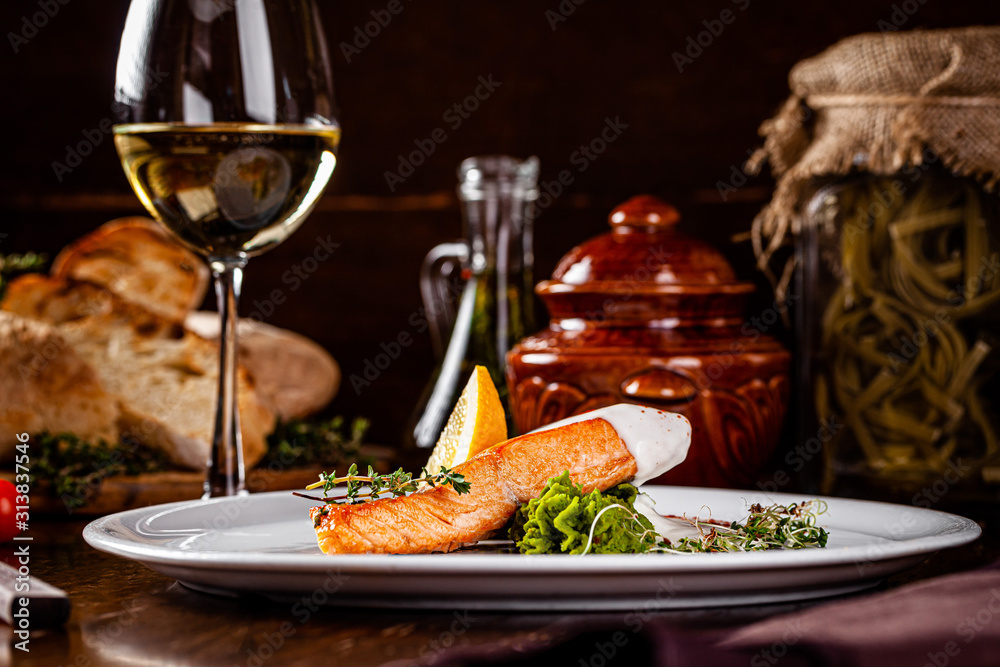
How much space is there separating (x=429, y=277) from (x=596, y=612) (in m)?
0.86

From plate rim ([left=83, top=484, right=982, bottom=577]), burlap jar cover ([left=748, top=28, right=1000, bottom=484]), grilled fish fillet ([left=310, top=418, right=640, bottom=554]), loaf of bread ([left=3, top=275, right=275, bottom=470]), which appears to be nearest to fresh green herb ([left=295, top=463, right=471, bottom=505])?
grilled fish fillet ([left=310, top=418, right=640, bottom=554])

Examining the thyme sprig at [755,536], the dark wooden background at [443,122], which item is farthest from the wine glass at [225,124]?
the dark wooden background at [443,122]

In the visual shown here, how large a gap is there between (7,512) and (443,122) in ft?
3.36

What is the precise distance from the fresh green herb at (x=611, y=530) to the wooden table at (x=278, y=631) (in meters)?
0.06

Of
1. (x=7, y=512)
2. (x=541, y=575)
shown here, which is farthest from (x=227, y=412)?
(x=541, y=575)

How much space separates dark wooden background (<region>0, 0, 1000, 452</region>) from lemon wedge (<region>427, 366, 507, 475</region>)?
0.74m

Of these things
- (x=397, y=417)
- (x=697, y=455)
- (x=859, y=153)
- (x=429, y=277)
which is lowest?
(x=397, y=417)

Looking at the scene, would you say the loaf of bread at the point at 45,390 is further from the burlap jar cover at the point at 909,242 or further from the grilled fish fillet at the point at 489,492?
Result: the burlap jar cover at the point at 909,242

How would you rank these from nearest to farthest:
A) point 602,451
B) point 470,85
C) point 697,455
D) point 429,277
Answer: point 602,451, point 697,455, point 429,277, point 470,85

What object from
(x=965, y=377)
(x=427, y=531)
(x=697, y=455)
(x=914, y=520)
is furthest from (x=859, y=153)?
(x=427, y=531)

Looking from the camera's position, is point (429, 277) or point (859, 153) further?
point (429, 277)

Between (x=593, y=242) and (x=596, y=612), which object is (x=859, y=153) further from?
(x=596, y=612)

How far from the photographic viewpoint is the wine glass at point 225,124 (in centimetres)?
82

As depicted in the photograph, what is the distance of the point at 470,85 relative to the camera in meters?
1.63
